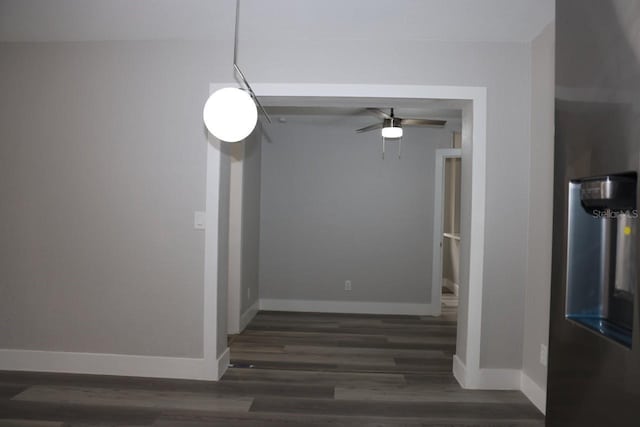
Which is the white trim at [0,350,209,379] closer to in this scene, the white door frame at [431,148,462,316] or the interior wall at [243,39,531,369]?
the interior wall at [243,39,531,369]

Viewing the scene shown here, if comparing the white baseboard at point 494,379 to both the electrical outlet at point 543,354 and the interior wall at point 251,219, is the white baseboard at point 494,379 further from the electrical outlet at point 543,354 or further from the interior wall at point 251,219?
the interior wall at point 251,219

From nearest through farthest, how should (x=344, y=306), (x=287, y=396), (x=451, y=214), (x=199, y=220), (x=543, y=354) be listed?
(x=543, y=354)
(x=287, y=396)
(x=199, y=220)
(x=344, y=306)
(x=451, y=214)

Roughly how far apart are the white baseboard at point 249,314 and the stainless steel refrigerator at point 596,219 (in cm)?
338

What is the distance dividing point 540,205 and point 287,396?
7.06 ft

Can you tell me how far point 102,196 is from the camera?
123 inches

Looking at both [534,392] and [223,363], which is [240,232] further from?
[534,392]

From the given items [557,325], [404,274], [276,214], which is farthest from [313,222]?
[557,325]

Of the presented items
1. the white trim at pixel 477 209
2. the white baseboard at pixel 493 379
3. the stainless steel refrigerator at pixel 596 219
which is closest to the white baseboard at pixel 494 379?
the white baseboard at pixel 493 379

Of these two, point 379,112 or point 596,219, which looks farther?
point 379,112

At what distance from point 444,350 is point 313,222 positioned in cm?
232

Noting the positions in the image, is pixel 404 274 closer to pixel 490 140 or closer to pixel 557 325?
pixel 490 140

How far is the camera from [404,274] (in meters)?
5.32

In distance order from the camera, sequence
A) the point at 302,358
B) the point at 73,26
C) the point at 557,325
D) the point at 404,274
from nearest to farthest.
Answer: the point at 557,325, the point at 73,26, the point at 302,358, the point at 404,274

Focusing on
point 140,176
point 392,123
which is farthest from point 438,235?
point 140,176
